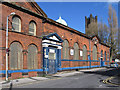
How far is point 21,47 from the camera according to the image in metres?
16.9

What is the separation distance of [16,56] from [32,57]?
2437 mm

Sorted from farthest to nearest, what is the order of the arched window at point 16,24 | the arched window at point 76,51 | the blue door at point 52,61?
the arched window at point 76,51 → the blue door at point 52,61 → the arched window at point 16,24

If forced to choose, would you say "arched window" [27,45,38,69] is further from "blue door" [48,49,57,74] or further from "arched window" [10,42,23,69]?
"blue door" [48,49,57,74]

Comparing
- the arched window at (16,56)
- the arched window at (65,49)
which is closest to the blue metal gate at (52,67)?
the arched window at (65,49)

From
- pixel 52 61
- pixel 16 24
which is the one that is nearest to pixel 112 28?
pixel 52 61

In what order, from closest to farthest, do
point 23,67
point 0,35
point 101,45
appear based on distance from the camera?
point 0,35
point 23,67
point 101,45

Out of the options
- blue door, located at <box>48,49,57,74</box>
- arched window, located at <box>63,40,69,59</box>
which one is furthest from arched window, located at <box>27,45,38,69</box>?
arched window, located at <box>63,40,69,59</box>

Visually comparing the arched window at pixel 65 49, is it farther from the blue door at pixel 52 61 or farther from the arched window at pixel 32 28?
the arched window at pixel 32 28

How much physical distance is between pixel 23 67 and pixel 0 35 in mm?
4330

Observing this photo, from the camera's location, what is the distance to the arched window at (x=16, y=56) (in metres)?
15.8

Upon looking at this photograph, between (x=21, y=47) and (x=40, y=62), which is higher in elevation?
(x=21, y=47)

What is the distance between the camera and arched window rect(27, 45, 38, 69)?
17.8 metres

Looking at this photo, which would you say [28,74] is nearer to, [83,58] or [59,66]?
[59,66]

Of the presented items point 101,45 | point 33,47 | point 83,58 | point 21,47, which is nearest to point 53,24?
point 33,47
